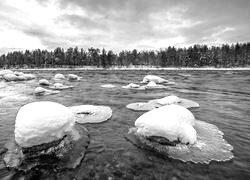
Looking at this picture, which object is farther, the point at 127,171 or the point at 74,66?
the point at 74,66

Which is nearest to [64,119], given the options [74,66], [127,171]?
[127,171]

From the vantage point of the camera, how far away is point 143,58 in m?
117

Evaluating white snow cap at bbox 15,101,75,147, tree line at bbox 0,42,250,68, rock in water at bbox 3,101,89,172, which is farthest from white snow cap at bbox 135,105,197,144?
tree line at bbox 0,42,250,68

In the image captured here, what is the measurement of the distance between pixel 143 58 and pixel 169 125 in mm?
114877

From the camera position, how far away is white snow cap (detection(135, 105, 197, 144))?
5152 mm

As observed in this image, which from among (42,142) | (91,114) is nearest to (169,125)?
(42,142)

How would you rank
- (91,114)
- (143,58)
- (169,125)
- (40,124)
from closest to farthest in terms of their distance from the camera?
1. (40,124)
2. (169,125)
3. (91,114)
4. (143,58)

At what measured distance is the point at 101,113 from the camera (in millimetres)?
9000

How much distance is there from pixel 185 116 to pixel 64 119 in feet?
13.4

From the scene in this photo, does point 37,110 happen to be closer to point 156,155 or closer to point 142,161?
point 142,161

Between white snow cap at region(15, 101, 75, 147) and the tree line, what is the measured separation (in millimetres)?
92530

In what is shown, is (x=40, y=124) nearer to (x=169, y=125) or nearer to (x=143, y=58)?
(x=169, y=125)

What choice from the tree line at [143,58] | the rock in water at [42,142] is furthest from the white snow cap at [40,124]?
the tree line at [143,58]

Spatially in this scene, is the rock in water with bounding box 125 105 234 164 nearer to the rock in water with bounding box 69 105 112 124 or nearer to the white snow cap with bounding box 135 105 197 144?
the white snow cap with bounding box 135 105 197 144
